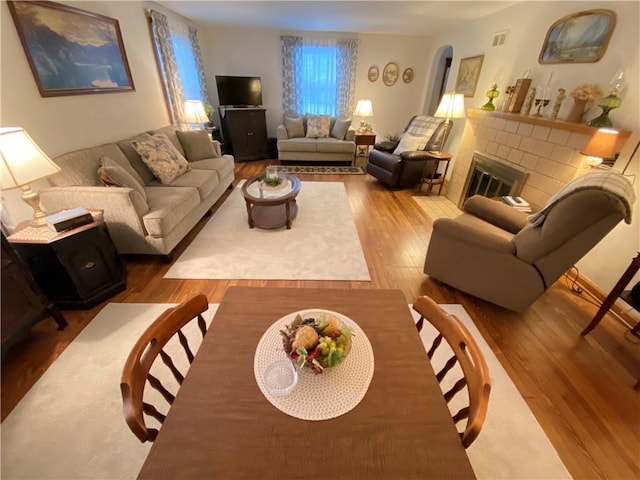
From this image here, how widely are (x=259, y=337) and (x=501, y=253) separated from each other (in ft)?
5.49

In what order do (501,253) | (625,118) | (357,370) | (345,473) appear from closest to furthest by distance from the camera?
(345,473) → (357,370) → (501,253) → (625,118)

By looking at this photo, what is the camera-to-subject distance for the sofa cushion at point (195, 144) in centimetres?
347

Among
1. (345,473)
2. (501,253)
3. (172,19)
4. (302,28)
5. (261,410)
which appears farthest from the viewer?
(302,28)

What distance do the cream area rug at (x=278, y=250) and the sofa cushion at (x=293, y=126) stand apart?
2.40 metres

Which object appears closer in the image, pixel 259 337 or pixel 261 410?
pixel 261 410

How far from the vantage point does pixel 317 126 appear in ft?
16.8

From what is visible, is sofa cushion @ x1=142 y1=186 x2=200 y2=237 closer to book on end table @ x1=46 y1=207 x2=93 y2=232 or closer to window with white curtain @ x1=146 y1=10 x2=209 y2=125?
book on end table @ x1=46 y1=207 x2=93 y2=232

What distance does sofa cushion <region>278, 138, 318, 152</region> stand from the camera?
4.88 metres

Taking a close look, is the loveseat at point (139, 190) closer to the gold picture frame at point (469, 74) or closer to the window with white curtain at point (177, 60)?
the window with white curtain at point (177, 60)

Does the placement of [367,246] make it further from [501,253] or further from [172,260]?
[172,260]

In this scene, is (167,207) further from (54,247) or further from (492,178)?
(492,178)

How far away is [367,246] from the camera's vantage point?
2701mm

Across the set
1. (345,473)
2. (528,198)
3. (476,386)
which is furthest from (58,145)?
(528,198)

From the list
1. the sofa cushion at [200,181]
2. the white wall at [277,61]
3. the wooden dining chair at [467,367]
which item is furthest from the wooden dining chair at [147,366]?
the white wall at [277,61]
